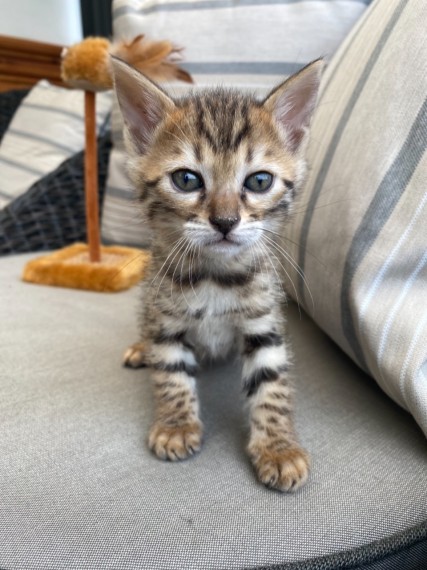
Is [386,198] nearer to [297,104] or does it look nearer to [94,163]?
[297,104]

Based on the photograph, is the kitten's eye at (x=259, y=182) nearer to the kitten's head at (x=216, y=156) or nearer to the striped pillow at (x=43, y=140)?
the kitten's head at (x=216, y=156)

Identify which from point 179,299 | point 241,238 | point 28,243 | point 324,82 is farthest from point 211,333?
point 28,243

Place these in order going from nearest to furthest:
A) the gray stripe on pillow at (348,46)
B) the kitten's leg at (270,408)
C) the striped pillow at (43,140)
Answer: the kitten's leg at (270,408) < the gray stripe on pillow at (348,46) < the striped pillow at (43,140)

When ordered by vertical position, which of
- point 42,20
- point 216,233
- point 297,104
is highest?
point 297,104

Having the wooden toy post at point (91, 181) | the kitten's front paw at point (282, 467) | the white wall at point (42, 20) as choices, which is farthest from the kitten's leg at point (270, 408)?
the white wall at point (42, 20)

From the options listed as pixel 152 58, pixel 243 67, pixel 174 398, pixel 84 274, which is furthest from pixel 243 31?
pixel 174 398

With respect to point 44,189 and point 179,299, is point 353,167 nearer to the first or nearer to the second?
point 179,299

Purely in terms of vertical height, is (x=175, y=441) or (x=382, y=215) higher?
(x=382, y=215)
